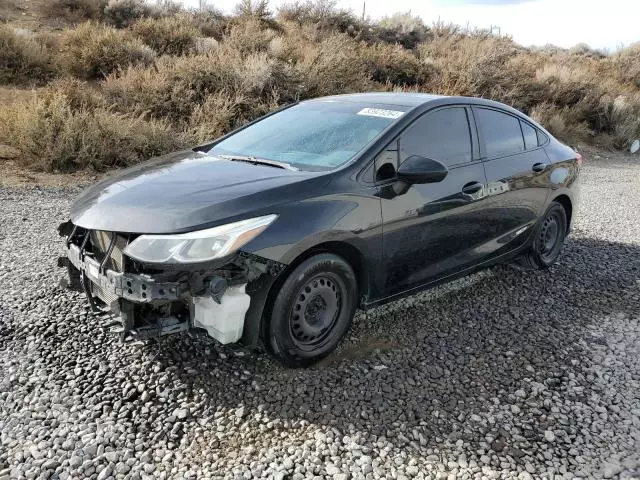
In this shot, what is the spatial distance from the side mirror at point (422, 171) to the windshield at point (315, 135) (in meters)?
0.32

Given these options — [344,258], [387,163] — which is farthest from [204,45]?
[344,258]

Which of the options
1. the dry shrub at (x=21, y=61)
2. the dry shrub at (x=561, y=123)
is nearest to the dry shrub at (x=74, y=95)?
the dry shrub at (x=21, y=61)

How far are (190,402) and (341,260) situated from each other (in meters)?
1.18

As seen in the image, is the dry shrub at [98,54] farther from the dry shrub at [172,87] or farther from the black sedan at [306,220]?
the black sedan at [306,220]

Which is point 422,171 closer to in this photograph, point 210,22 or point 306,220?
point 306,220

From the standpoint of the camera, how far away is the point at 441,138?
4.07m

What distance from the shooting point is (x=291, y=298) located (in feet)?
10.3

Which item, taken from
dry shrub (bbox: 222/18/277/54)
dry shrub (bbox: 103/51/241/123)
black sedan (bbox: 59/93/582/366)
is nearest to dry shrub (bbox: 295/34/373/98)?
dry shrub (bbox: 222/18/277/54)

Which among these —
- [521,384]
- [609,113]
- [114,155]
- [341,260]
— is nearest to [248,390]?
[341,260]

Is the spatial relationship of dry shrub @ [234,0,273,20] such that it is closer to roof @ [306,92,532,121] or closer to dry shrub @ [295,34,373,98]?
dry shrub @ [295,34,373,98]

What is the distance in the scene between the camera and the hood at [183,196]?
2914mm

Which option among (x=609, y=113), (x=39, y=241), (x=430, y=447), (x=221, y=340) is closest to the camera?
(x=430, y=447)

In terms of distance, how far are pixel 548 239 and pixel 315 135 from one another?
9.01 ft

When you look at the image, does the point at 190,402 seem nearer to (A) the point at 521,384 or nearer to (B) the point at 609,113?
(A) the point at 521,384
